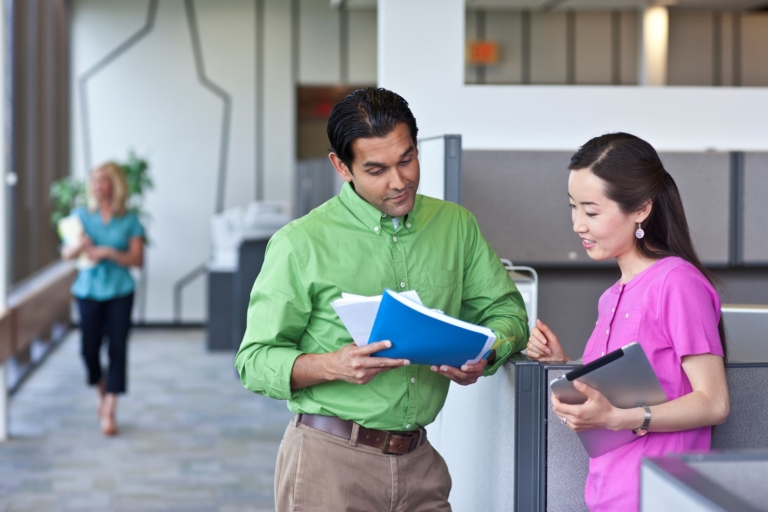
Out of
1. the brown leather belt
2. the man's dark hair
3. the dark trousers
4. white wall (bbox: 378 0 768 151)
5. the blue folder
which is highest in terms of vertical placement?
white wall (bbox: 378 0 768 151)

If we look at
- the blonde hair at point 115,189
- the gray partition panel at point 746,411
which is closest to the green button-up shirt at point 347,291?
the gray partition panel at point 746,411

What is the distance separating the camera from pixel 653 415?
157cm

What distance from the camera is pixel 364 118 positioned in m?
1.83

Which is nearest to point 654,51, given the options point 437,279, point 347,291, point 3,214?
point 3,214

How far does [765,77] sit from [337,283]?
7.89 m

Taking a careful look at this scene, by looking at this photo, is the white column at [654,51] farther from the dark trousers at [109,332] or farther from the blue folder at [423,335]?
the blue folder at [423,335]

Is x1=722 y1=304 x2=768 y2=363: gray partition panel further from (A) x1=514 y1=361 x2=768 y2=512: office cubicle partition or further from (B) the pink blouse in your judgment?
(B) the pink blouse

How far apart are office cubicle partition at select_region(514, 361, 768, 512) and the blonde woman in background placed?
12.6 feet

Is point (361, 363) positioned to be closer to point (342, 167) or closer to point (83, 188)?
point (342, 167)

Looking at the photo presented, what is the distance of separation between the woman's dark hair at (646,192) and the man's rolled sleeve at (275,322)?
0.62m

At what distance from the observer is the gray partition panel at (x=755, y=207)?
12.4 ft

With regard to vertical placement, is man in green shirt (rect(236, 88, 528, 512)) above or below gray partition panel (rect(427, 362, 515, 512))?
above

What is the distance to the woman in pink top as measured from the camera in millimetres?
1565

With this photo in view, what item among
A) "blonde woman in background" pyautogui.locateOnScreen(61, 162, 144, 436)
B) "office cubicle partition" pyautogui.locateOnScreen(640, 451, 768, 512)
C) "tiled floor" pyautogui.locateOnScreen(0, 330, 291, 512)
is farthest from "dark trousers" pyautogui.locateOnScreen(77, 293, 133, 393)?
"office cubicle partition" pyautogui.locateOnScreen(640, 451, 768, 512)
